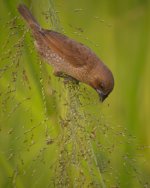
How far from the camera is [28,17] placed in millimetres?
1456

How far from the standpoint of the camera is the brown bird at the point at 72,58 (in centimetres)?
142

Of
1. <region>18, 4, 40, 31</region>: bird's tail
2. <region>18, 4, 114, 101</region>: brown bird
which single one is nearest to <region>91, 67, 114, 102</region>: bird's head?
<region>18, 4, 114, 101</region>: brown bird

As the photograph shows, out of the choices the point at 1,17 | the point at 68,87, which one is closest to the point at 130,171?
the point at 68,87

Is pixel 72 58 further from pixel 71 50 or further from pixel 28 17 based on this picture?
pixel 28 17

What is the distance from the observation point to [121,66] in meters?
1.66

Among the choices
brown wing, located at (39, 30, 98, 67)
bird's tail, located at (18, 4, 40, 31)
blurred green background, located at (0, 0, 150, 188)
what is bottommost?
blurred green background, located at (0, 0, 150, 188)

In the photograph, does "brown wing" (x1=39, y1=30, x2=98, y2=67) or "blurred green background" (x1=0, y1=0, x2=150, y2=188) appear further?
"blurred green background" (x1=0, y1=0, x2=150, y2=188)

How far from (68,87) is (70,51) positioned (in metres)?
0.16

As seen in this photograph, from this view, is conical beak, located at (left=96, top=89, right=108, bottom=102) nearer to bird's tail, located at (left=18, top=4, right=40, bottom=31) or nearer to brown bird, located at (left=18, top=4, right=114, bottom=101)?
brown bird, located at (left=18, top=4, right=114, bottom=101)

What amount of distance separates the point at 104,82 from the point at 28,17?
0.29 m

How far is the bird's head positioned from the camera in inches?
55.8

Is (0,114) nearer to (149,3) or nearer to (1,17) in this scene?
(1,17)

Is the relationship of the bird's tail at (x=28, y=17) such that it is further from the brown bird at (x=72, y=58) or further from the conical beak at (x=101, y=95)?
the conical beak at (x=101, y=95)

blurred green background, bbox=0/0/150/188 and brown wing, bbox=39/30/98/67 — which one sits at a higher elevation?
brown wing, bbox=39/30/98/67
